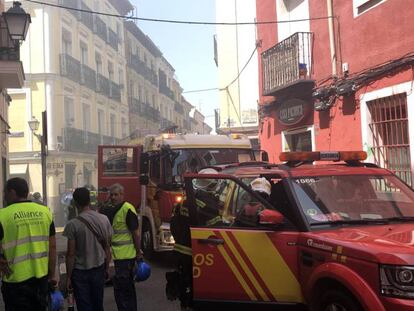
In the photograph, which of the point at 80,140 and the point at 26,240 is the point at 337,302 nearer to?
the point at 26,240

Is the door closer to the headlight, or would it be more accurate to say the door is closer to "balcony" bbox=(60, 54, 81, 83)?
the headlight

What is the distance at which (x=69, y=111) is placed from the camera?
28.1 m

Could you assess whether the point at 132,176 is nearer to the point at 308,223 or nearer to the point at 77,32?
the point at 308,223

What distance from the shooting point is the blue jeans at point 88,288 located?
505 cm

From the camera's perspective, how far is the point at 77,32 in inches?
1160

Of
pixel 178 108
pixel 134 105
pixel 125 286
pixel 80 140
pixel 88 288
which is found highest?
pixel 178 108

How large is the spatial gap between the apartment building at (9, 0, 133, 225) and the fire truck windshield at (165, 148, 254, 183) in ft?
52.2

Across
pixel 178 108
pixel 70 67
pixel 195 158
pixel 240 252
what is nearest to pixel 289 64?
pixel 195 158

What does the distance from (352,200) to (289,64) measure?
29.8ft

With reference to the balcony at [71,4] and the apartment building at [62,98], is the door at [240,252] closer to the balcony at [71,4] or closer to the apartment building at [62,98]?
the apartment building at [62,98]

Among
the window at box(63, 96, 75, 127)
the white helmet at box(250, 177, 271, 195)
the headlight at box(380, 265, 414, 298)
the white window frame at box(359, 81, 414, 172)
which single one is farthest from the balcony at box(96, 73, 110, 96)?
the headlight at box(380, 265, 414, 298)

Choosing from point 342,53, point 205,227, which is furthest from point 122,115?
point 205,227

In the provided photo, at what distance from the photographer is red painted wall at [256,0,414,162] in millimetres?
9969

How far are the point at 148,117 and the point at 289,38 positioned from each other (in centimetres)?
3346
